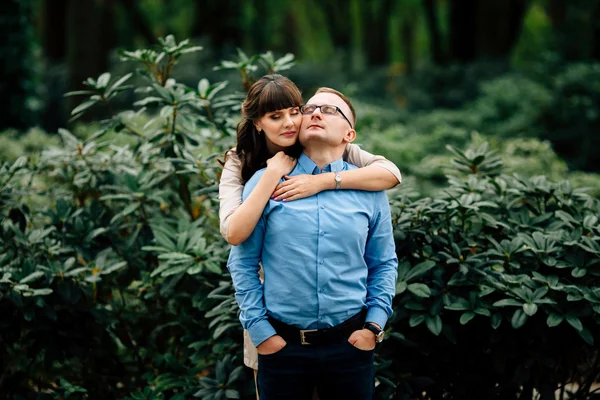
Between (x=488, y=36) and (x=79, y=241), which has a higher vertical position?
(x=79, y=241)

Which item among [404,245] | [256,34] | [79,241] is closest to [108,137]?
[79,241]

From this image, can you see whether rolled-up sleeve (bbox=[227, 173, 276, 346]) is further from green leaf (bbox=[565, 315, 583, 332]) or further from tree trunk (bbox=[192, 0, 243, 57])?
tree trunk (bbox=[192, 0, 243, 57])

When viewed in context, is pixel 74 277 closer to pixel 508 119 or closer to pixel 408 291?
pixel 408 291

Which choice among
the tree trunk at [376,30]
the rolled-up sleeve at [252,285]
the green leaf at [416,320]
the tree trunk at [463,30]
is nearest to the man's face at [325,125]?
the rolled-up sleeve at [252,285]

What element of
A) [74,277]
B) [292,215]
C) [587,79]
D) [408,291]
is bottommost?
[587,79]

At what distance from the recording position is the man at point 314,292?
2482mm

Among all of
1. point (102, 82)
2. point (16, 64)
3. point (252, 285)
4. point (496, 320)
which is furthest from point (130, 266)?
point (16, 64)

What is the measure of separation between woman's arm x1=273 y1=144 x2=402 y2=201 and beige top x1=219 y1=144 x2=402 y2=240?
0.04 m

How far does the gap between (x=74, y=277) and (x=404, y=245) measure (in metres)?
1.78

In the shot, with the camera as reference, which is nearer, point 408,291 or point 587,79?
point 408,291

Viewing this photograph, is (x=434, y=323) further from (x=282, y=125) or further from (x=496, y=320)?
(x=282, y=125)

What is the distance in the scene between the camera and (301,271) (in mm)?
2479

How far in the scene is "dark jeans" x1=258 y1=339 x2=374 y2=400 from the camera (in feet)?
8.15

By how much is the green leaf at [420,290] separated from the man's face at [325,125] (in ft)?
2.96
